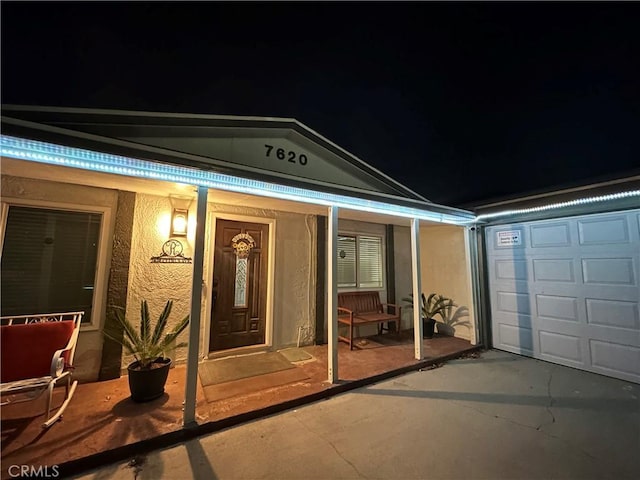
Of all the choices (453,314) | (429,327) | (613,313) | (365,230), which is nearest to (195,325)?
(365,230)

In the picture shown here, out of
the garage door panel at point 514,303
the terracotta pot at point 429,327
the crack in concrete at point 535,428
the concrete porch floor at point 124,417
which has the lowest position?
the crack in concrete at point 535,428

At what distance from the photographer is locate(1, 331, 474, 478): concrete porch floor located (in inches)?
73.0

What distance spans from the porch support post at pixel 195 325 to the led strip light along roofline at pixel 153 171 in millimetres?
187

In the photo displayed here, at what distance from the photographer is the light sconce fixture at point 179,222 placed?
3483 mm

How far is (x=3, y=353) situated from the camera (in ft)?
7.51

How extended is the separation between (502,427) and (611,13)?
12.4 feet

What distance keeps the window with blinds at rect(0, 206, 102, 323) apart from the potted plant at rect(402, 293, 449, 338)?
5.41 metres

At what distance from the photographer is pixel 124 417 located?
2.29 meters

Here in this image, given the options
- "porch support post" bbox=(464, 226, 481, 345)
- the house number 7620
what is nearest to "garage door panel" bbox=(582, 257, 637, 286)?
"porch support post" bbox=(464, 226, 481, 345)

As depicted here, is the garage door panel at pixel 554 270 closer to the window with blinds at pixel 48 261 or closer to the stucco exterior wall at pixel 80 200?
the stucco exterior wall at pixel 80 200

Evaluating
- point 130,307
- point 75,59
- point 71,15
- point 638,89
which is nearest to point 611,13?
point 638,89

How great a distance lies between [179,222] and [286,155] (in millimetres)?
2078

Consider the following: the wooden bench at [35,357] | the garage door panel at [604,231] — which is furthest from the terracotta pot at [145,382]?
the garage door panel at [604,231]

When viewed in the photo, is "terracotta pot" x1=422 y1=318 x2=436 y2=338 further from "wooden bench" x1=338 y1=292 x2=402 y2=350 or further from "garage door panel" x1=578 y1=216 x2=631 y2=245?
"garage door panel" x1=578 y1=216 x2=631 y2=245
